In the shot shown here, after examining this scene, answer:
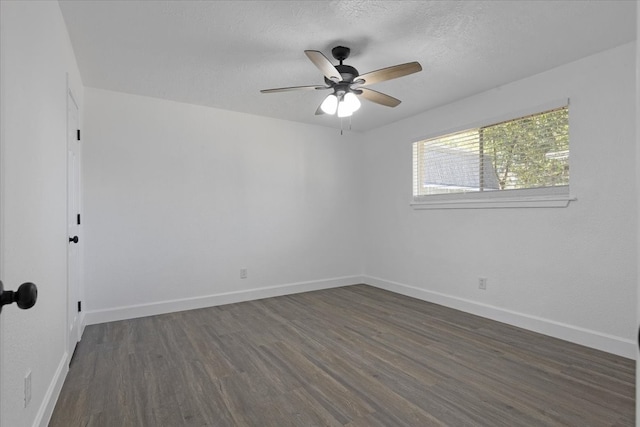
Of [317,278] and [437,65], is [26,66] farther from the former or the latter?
[317,278]

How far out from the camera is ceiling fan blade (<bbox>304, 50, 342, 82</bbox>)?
2189mm

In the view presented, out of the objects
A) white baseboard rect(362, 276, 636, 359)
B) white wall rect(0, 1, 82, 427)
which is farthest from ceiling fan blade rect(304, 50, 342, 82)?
white baseboard rect(362, 276, 636, 359)

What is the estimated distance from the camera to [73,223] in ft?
9.31

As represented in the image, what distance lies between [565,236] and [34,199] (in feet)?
12.6

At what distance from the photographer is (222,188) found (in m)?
4.23

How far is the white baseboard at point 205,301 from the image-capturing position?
3529mm

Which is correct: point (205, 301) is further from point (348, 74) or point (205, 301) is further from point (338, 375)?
point (348, 74)

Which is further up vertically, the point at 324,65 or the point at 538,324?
the point at 324,65

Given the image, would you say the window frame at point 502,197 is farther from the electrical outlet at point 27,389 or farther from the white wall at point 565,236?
the electrical outlet at point 27,389

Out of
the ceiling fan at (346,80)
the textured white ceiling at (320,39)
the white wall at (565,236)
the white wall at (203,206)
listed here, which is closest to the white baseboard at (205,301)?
the white wall at (203,206)

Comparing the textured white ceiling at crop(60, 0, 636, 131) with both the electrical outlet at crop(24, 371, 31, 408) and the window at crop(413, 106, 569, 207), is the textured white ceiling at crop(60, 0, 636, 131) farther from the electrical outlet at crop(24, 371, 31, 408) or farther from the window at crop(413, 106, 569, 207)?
the electrical outlet at crop(24, 371, 31, 408)

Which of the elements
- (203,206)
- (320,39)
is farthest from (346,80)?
(203,206)

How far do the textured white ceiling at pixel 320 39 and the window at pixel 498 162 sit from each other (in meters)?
0.50

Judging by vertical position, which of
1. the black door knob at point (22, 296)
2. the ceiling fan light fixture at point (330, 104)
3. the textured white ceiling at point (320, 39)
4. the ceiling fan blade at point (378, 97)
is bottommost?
the black door knob at point (22, 296)
